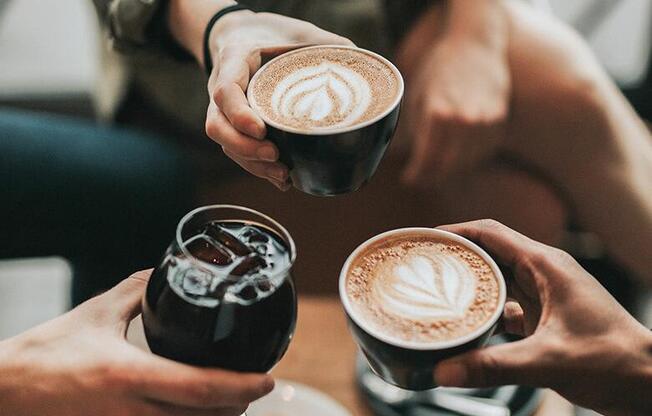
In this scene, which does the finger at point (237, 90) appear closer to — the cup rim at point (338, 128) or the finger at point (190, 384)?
the cup rim at point (338, 128)

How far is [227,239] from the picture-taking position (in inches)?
21.4

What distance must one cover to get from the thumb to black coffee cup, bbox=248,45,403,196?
153 mm

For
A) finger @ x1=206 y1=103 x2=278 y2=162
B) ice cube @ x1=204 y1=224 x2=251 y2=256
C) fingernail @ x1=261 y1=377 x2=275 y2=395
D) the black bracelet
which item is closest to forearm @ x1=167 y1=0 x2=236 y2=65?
the black bracelet

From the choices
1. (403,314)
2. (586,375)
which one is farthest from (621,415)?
(403,314)

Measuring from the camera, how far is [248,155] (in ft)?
1.90

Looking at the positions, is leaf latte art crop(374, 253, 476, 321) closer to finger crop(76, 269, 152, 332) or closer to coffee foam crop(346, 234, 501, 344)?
coffee foam crop(346, 234, 501, 344)

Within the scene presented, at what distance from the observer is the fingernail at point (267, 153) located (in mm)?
562

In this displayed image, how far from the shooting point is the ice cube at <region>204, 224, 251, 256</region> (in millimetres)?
535

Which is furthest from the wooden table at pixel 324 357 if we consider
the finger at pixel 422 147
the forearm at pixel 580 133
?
the forearm at pixel 580 133

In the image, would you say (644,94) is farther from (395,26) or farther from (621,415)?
(621,415)

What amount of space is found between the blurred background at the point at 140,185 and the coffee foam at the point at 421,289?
38 mm

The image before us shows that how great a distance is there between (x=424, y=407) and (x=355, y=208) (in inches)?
13.6

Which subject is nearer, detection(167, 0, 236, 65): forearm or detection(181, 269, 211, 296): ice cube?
detection(181, 269, 211, 296): ice cube

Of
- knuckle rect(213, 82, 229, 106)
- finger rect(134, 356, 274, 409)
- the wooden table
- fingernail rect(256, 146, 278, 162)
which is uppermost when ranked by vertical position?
knuckle rect(213, 82, 229, 106)
